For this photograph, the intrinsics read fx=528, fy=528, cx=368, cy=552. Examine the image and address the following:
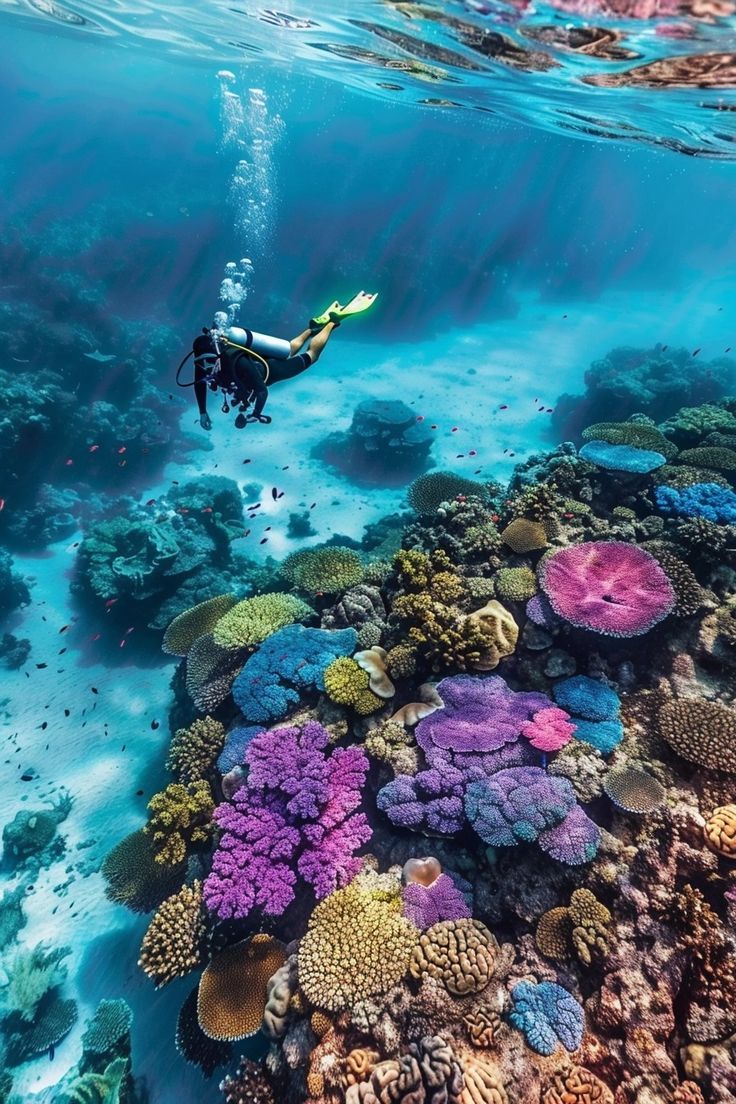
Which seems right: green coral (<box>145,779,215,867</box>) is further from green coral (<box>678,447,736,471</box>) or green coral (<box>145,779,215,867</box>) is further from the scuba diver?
green coral (<box>678,447,736,471</box>)

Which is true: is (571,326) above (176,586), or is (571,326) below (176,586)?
above

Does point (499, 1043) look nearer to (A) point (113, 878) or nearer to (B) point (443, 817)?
(B) point (443, 817)

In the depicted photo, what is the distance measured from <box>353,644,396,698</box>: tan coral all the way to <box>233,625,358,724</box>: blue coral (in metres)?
0.32

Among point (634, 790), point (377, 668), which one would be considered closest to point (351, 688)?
point (377, 668)

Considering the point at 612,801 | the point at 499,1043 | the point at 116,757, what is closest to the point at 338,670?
the point at 612,801

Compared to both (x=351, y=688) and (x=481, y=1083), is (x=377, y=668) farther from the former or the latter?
(x=481, y=1083)

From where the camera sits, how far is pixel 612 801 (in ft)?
17.2

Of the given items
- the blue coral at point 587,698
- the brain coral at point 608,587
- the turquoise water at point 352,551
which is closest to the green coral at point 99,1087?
the turquoise water at point 352,551

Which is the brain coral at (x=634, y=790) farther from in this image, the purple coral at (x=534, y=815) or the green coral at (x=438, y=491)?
the green coral at (x=438, y=491)

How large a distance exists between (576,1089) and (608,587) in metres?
4.84

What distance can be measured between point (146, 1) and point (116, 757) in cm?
2660

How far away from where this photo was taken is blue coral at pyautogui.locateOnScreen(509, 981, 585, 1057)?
14.1ft

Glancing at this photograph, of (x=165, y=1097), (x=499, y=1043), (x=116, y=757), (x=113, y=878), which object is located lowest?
(x=116, y=757)

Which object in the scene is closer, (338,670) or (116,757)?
(338,670)
